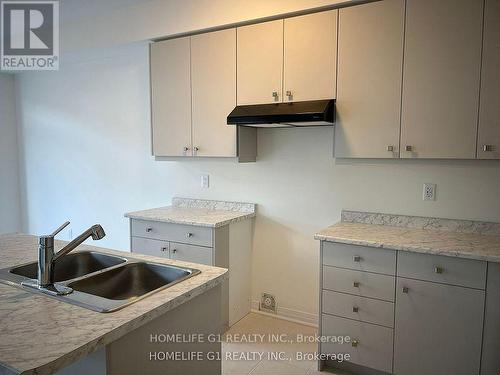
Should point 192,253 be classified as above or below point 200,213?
below

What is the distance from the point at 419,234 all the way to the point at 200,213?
5.66 feet

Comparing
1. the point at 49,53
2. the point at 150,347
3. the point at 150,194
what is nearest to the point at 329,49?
the point at 150,347

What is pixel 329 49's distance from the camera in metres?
2.43

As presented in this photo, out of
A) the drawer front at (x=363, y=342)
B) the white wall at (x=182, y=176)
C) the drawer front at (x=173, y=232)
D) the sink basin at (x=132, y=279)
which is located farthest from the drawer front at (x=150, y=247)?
the drawer front at (x=363, y=342)

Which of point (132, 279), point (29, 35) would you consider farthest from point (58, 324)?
point (29, 35)

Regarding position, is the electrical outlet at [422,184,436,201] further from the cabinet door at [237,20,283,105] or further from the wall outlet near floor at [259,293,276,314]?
the wall outlet near floor at [259,293,276,314]

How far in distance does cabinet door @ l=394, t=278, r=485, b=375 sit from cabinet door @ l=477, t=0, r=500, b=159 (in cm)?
84

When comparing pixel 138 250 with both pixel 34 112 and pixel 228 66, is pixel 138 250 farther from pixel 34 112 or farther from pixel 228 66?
pixel 34 112

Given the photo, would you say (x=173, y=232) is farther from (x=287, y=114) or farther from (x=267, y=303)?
(x=287, y=114)

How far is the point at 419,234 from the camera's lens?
2.33 m

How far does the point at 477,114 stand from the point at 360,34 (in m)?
0.86

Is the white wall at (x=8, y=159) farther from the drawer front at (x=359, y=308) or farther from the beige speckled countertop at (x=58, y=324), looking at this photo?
the drawer front at (x=359, y=308)

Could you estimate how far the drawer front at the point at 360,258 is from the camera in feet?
6.95

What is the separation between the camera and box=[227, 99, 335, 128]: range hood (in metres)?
2.34
